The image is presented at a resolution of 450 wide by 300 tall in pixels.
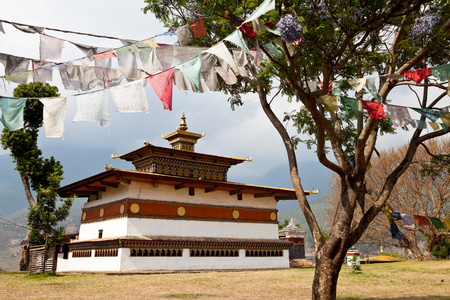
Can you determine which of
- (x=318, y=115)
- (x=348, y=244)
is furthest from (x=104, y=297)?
(x=318, y=115)

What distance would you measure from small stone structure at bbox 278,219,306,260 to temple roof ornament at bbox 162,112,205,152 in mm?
10442

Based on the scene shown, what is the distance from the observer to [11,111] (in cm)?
750

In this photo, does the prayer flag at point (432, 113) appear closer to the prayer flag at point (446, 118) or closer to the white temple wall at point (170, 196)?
the prayer flag at point (446, 118)

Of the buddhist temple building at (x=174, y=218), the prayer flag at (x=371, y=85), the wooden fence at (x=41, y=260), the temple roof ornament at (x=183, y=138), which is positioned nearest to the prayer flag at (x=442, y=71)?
the prayer flag at (x=371, y=85)

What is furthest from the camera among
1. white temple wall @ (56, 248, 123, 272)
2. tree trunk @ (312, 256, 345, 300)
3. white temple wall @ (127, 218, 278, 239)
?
white temple wall @ (127, 218, 278, 239)

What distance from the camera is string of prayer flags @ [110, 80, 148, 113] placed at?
25.1ft

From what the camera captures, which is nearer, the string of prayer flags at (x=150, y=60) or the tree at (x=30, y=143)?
the string of prayer flags at (x=150, y=60)

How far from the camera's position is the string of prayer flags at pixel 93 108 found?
23.7 ft

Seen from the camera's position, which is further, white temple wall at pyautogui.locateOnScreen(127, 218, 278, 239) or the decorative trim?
the decorative trim

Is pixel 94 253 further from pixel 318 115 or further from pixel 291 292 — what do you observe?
pixel 318 115

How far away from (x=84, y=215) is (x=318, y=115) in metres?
21.3

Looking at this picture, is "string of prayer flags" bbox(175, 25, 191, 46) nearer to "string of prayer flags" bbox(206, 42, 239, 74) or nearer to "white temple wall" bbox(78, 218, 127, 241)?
"string of prayer flags" bbox(206, 42, 239, 74)

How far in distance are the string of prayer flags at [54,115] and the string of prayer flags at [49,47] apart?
2.57m

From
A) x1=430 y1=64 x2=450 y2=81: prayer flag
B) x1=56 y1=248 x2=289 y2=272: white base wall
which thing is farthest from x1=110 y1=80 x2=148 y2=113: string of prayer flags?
x1=56 y1=248 x2=289 y2=272: white base wall
